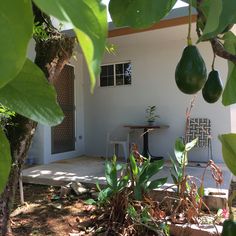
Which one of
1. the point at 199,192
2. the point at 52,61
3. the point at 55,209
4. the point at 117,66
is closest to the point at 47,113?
the point at 52,61

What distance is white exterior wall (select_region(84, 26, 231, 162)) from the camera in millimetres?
8422

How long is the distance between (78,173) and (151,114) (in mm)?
2937

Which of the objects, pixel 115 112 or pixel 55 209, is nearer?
pixel 55 209

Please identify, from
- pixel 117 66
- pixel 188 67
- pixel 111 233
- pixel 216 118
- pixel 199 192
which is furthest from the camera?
pixel 117 66

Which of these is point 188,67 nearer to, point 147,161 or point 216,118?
point 147,161

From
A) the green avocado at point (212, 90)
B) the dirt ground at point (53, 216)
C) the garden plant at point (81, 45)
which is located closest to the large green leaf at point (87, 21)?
the garden plant at point (81, 45)

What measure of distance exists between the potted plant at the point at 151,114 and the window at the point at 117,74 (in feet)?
3.01

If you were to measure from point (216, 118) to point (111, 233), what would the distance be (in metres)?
5.37

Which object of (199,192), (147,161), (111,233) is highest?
(147,161)

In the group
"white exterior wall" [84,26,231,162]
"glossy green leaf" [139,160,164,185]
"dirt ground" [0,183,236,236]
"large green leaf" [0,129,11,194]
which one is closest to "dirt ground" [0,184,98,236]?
"dirt ground" [0,183,236,236]

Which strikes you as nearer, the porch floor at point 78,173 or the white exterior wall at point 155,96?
the porch floor at point 78,173

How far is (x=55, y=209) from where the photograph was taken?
4.71 m

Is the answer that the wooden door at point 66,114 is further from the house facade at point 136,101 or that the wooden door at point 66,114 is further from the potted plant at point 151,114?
the potted plant at point 151,114

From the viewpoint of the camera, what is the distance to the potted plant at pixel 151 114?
29.1 feet
